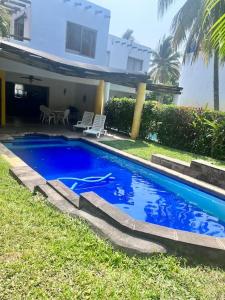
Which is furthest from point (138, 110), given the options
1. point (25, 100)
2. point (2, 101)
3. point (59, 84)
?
point (25, 100)

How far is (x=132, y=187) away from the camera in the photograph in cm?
905

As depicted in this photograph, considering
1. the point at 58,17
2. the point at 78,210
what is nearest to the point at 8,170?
the point at 78,210

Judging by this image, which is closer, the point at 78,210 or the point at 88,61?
the point at 78,210

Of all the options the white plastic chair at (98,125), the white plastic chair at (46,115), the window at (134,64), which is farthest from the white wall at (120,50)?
the white plastic chair at (98,125)

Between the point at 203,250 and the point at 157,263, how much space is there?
742mm

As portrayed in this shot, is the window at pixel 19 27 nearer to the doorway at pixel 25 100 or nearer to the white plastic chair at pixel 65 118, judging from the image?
the doorway at pixel 25 100

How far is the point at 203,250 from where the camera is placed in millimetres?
3895

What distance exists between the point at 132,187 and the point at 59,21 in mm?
14871

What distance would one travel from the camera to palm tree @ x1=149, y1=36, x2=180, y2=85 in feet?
151

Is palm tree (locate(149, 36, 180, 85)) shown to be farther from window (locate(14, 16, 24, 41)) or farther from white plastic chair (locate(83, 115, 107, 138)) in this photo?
white plastic chair (locate(83, 115, 107, 138))

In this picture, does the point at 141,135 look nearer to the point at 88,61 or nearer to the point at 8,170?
the point at 88,61

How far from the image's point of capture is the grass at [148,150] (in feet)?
38.5

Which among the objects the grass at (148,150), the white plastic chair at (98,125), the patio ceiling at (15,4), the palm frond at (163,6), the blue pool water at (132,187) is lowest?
the blue pool water at (132,187)

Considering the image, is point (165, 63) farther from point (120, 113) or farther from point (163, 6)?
point (120, 113)
